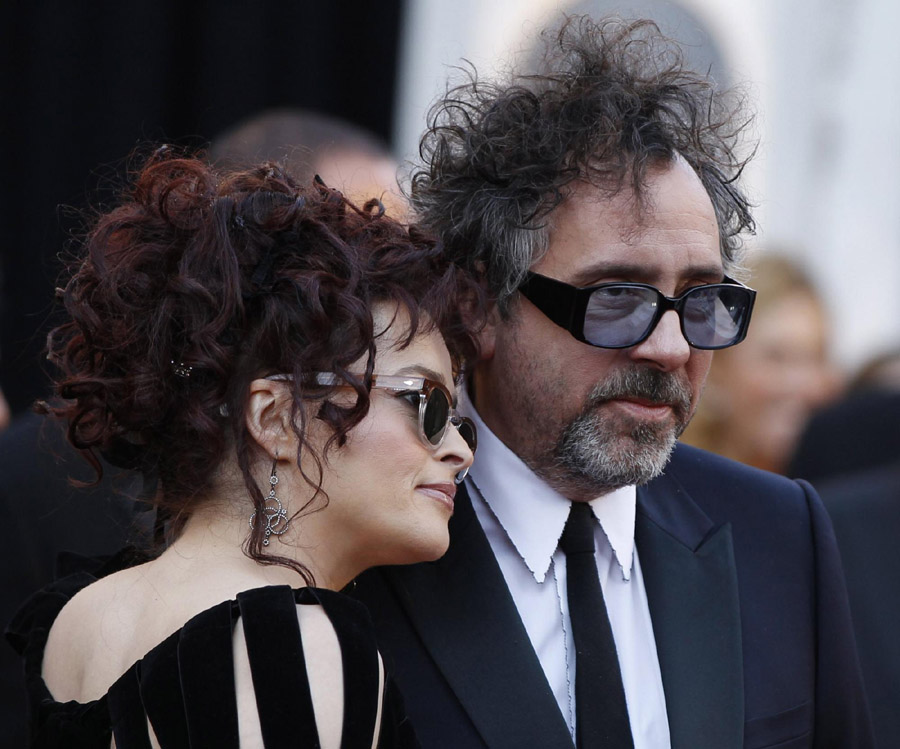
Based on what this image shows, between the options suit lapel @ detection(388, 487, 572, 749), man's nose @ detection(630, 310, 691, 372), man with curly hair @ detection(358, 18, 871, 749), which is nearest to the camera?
suit lapel @ detection(388, 487, 572, 749)

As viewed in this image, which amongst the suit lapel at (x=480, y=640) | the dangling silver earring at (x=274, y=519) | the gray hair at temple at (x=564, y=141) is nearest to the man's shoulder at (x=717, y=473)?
the gray hair at temple at (x=564, y=141)

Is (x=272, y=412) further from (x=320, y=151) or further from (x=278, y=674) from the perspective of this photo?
(x=320, y=151)

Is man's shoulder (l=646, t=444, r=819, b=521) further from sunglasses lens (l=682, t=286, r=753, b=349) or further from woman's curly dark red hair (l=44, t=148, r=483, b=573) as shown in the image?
woman's curly dark red hair (l=44, t=148, r=483, b=573)

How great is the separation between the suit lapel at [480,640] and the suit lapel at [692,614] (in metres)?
0.31

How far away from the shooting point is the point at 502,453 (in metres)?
2.79

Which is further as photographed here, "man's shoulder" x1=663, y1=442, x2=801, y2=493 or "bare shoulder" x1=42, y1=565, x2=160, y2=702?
"man's shoulder" x1=663, y1=442, x2=801, y2=493

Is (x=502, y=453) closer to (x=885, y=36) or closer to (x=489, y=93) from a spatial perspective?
(x=489, y=93)

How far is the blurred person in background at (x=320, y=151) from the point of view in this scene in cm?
406

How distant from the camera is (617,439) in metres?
2.68

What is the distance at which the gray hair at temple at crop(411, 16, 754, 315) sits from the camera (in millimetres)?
2738

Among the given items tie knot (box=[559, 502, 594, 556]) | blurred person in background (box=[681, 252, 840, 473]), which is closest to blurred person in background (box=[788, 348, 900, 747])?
blurred person in background (box=[681, 252, 840, 473])

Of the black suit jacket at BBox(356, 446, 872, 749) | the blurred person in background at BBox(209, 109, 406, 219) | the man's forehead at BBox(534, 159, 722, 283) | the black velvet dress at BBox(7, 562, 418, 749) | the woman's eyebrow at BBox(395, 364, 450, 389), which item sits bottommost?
the black suit jacket at BBox(356, 446, 872, 749)

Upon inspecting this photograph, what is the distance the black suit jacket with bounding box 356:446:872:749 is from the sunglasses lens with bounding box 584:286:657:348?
458 millimetres

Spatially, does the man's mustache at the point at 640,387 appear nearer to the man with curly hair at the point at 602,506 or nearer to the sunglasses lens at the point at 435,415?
the man with curly hair at the point at 602,506
